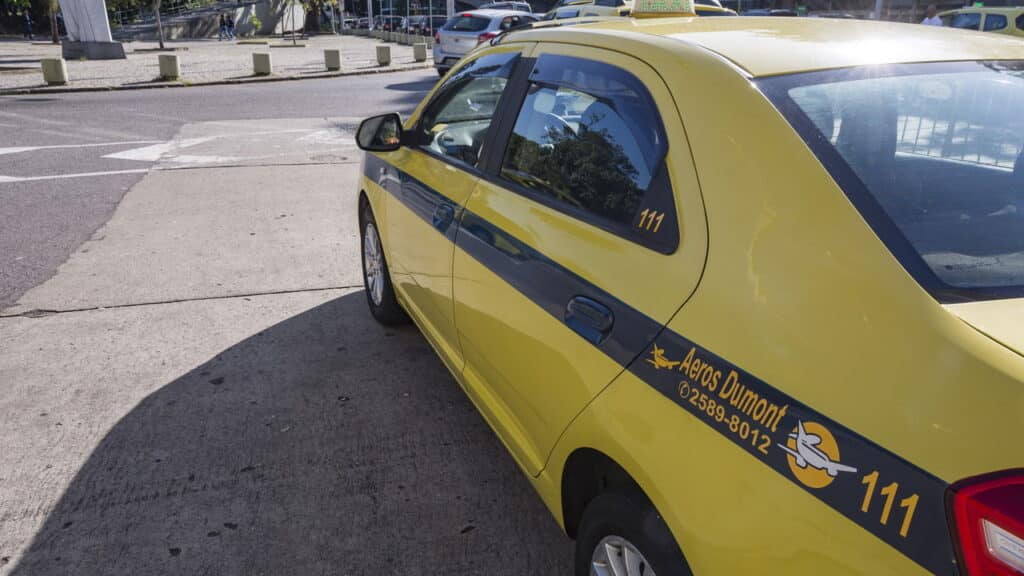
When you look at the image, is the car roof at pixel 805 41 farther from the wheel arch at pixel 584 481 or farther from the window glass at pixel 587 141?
the wheel arch at pixel 584 481

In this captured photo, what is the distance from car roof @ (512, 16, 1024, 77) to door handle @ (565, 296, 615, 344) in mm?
696

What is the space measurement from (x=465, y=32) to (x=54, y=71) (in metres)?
9.93

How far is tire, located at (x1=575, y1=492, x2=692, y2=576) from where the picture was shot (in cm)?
170

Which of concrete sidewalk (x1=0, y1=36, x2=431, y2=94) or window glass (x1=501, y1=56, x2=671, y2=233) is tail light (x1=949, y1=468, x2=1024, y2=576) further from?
concrete sidewalk (x1=0, y1=36, x2=431, y2=94)

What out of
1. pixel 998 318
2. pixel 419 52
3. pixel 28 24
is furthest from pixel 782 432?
pixel 28 24

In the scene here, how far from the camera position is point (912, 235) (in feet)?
4.86

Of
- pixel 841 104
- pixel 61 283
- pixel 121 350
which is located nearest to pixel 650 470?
pixel 841 104

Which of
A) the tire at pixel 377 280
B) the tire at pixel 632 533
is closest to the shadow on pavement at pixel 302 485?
the tire at pixel 377 280

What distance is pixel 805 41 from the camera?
211cm

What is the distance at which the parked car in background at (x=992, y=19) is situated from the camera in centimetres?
1614

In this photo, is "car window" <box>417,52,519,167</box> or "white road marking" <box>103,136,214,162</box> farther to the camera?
"white road marking" <box>103,136,214,162</box>

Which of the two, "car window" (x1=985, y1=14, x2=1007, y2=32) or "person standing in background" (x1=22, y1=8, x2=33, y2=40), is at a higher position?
"car window" (x1=985, y1=14, x2=1007, y2=32)

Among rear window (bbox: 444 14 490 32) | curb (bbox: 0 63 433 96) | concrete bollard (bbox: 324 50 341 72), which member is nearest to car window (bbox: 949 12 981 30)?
rear window (bbox: 444 14 490 32)

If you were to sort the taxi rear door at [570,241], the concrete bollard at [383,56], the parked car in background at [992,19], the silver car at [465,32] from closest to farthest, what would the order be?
1. the taxi rear door at [570,241]
2. the parked car in background at [992,19]
3. the silver car at [465,32]
4. the concrete bollard at [383,56]
